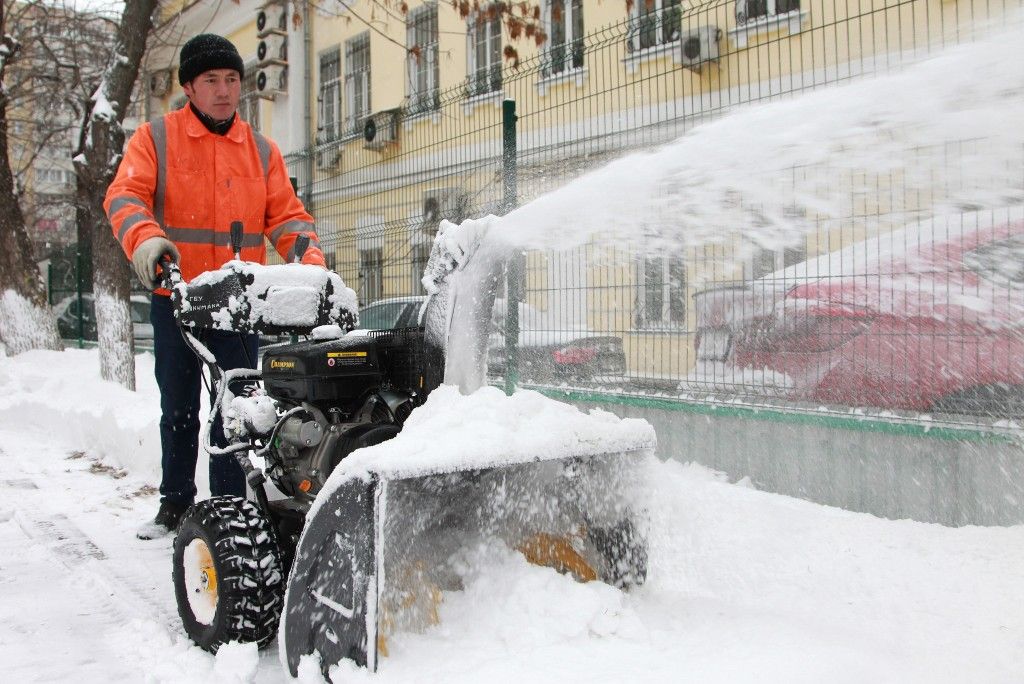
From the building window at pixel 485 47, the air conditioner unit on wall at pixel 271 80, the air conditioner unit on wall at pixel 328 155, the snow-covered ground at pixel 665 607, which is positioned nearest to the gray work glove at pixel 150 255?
the snow-covered ground at pixel 665 607

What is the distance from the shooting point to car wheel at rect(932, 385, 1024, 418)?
3795mm

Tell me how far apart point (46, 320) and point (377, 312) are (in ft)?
20.8

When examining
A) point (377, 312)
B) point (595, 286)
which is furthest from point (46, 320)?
point (595, 286)

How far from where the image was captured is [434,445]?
80.8 inches

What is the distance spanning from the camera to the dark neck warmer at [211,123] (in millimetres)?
3506

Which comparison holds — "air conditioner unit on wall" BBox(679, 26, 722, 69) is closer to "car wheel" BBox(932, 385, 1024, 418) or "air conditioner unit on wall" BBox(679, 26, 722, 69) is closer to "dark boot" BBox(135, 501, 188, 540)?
"car wheel" BBox(932, 385, 1024, 418)

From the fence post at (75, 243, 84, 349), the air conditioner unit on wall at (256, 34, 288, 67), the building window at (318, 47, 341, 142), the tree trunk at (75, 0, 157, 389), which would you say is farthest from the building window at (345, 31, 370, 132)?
the tree trunk at (75, 0, 157, 389)

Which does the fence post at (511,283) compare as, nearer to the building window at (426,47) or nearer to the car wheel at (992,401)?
the car wheel at (992,401)

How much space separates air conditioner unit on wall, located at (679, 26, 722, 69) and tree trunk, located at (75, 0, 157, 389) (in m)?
5.75

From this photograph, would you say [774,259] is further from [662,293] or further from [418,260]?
[418,260]

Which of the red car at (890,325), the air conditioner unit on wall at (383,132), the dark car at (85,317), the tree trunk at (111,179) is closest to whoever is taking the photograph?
the red car at (890,325)

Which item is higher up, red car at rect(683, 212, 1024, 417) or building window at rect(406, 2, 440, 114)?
Answer: building window at rect(406, 2, 440, 114)

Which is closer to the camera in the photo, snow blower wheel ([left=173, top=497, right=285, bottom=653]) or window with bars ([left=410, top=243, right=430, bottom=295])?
snow blower wheel ([left=173, top=497, right=285, bottom=653])

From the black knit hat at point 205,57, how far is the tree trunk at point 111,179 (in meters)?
5.71
